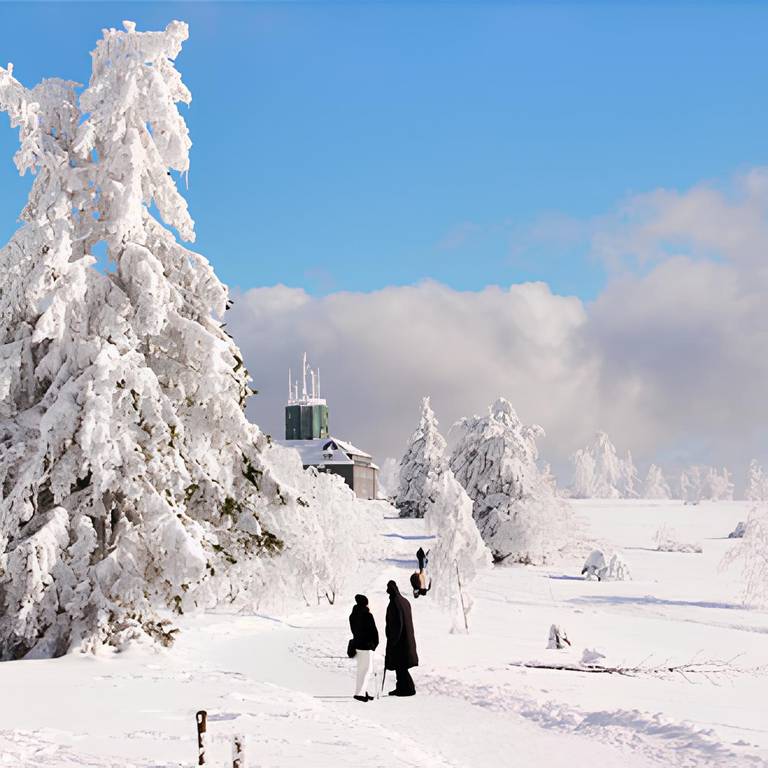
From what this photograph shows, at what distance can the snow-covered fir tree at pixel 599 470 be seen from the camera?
164 metres

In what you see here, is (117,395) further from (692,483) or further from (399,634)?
(692,483)

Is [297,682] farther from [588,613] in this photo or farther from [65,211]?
[588,613]

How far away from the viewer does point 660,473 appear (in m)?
193

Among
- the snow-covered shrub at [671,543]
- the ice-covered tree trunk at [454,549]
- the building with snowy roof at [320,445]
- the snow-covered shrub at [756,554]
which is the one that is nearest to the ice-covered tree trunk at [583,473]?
the building with snowy roof at [320,445]

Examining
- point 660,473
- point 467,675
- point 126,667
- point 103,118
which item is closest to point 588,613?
point 467,675

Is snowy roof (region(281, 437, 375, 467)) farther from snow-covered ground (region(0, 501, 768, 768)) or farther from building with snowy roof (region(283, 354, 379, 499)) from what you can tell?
snow-covered ground (region(0, 501, 768, 768))

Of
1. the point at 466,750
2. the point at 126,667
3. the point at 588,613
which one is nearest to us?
the point at 466,750

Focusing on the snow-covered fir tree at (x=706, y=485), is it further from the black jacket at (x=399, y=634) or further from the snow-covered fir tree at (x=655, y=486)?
the black jacket at (x=399, y=634)

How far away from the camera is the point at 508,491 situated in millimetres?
53844

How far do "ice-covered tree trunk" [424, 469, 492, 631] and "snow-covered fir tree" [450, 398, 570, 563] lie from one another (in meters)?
24.3

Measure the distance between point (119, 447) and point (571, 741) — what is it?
8.92 m

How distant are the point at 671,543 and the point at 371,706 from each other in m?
55.1

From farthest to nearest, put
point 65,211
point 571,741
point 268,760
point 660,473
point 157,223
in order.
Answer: point 660,473 → point 157,223 → point 65,211 → point 571,741 → point 268,760

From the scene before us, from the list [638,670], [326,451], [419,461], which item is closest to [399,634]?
[638,670]
